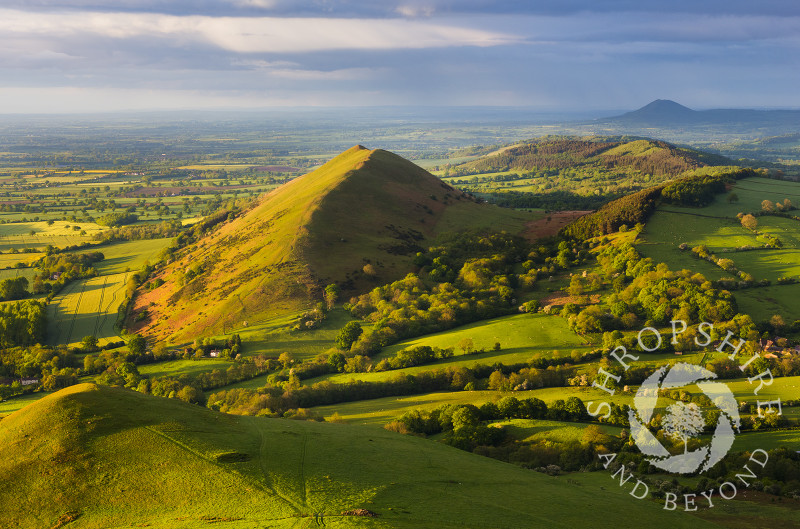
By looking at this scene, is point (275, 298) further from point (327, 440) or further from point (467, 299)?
point (327, 440)

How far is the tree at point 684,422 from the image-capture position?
4347cm

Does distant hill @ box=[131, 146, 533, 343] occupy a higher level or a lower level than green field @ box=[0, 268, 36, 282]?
higher

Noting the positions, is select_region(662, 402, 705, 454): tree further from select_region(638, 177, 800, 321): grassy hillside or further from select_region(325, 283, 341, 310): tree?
select_region(325, 283, 341, 310): tree

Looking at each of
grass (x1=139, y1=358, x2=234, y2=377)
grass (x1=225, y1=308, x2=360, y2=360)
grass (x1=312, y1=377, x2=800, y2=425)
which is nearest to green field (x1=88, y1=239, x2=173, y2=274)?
grass (x1=139, y1=358, x2=234, y2=377)

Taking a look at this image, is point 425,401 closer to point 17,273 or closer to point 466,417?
point 466,417

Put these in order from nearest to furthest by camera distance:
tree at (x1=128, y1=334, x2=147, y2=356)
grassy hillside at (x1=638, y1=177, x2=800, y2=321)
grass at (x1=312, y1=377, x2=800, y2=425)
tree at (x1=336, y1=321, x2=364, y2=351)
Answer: grass at (x1=312, y1=377, x2=800, y2=425), grassy hillside at (x1=638, y1=177, x2=800, y2=321), tree at (x1=336, y1=321, x2=364, y2=351), tree at (x1=128, y1=334, x2=147, y2=356)

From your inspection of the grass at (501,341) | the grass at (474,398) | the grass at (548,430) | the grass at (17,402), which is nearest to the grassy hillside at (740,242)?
the grass at (474,398)

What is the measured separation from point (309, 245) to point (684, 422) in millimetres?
91043

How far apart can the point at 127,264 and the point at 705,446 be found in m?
155

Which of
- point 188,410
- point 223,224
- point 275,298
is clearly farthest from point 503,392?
point 223,224

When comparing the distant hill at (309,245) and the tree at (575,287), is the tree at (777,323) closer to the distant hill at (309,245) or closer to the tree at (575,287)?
the tree at (575,287)

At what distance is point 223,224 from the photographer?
168750 mm

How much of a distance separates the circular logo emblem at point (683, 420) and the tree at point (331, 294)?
199ft

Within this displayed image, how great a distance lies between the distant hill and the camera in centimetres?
10612
